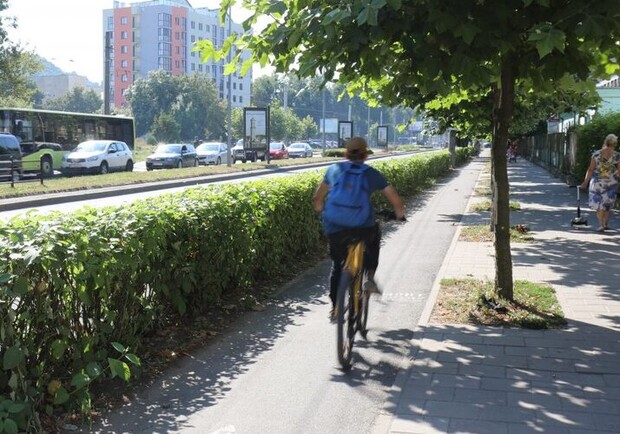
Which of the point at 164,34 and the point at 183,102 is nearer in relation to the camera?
the point at 183,102

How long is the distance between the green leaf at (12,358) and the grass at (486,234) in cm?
906

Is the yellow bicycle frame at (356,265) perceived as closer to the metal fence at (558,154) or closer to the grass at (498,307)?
the grass at (498,307)

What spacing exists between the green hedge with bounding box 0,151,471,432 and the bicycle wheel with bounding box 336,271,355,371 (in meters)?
1.36

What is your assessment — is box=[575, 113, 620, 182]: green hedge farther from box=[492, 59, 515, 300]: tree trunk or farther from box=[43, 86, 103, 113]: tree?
box=[43, 86, 103, 113]: tree

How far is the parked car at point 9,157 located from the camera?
22.0m

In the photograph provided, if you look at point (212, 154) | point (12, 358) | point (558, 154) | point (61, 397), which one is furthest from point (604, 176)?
point (212, 154)

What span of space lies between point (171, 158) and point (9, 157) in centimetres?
1545

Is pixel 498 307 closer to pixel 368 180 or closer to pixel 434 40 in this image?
pixel 368 180

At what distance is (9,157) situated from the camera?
2338 cm

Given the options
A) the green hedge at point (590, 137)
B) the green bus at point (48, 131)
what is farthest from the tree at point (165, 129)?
the green hedge at point (590, 137)

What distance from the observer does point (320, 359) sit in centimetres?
525

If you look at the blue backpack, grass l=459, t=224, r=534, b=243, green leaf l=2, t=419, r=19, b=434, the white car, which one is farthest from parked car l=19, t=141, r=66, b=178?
green leaf l=2, t=419, r=19, b=434

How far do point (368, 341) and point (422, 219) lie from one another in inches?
382

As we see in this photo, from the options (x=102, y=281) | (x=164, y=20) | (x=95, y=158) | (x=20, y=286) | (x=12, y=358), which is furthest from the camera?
(x=164, y=20)
